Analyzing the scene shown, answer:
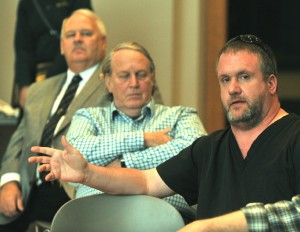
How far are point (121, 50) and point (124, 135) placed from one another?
19.2 inches

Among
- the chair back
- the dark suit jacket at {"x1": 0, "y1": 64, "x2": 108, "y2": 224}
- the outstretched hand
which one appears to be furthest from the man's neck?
the dark suit jacket at {"x1": 0, "y1": 64, "x2": 108, "y2": 224}

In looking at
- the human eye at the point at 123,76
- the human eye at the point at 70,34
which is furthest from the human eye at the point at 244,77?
the human eye at the point at 70,34

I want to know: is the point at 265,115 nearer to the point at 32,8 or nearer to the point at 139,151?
the point at 139,151

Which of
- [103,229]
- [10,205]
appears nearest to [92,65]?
A: [10,205]

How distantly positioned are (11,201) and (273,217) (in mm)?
1885

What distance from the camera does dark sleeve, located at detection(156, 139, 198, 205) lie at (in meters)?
2.55

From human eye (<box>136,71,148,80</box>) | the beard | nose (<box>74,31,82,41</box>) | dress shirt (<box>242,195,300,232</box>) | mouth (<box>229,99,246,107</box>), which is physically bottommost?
dress shirt (<box>242,195,300,232</box>)

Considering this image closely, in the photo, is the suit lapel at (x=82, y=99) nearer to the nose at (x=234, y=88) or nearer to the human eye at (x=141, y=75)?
the human eye at (x=141, y=75)

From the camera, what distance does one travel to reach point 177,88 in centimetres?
468

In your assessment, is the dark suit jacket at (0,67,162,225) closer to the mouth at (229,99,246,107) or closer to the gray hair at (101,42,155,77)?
the gray hair at (101,42,155,77)

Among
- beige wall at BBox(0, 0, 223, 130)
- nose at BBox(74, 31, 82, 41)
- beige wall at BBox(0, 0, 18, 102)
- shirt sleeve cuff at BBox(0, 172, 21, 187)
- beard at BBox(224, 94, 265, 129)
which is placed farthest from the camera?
beige wall at BBox(0, 0, 18, 102)

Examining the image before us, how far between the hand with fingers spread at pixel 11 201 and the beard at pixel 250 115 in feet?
5.18

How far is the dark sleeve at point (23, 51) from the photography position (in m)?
4.63

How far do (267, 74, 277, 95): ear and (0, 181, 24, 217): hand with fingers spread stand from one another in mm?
1653
